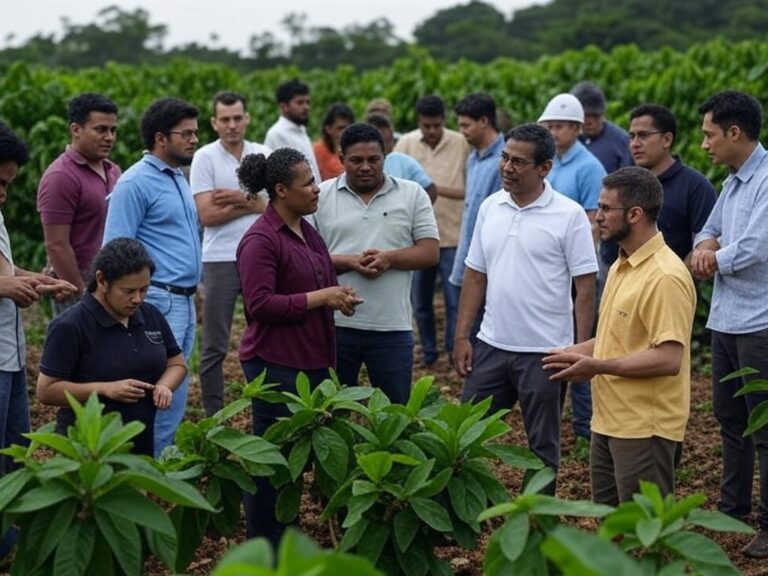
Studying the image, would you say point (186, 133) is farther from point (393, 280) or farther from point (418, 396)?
point (418, 396)

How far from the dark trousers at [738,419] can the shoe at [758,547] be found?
2.5 inches

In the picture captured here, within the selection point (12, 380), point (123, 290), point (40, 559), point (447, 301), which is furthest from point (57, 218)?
point (447, 301)

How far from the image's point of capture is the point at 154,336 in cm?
551

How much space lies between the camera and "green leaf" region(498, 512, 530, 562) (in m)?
3.67

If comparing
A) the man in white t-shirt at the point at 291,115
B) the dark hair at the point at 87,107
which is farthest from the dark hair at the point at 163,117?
the man in white t-shirt at the point at 291,115

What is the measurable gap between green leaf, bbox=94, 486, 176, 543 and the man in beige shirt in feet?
19.3

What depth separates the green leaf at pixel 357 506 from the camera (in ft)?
14.3

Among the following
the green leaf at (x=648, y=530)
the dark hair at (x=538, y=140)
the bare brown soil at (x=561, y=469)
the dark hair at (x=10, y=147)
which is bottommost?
the bare brown soil at (x=561, y=469)

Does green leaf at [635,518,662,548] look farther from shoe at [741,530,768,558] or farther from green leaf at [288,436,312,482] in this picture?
shoe at [741,530,768,558]

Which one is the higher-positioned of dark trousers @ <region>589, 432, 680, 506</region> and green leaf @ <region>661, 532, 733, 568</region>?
green leaf @ <region>661, 532, 733, 568</region>

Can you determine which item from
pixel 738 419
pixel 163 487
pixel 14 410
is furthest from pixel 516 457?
pixel 14 410

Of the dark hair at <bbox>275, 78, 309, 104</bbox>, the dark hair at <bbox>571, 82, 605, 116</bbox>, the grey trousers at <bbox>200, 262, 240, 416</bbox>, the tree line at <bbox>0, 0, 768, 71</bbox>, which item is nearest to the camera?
the grey trousers at <bbox>200, 262, 240, 416</bbox>

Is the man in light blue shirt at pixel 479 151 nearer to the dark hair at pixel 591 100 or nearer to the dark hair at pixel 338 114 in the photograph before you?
the dark hair at pixel 591 100

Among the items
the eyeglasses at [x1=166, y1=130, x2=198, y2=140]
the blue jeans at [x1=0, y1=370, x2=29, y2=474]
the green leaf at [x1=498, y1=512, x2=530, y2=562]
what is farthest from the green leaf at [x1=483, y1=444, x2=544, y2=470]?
the eyeglasses at [x1=166, y1=130, x2=198, y2=140]
